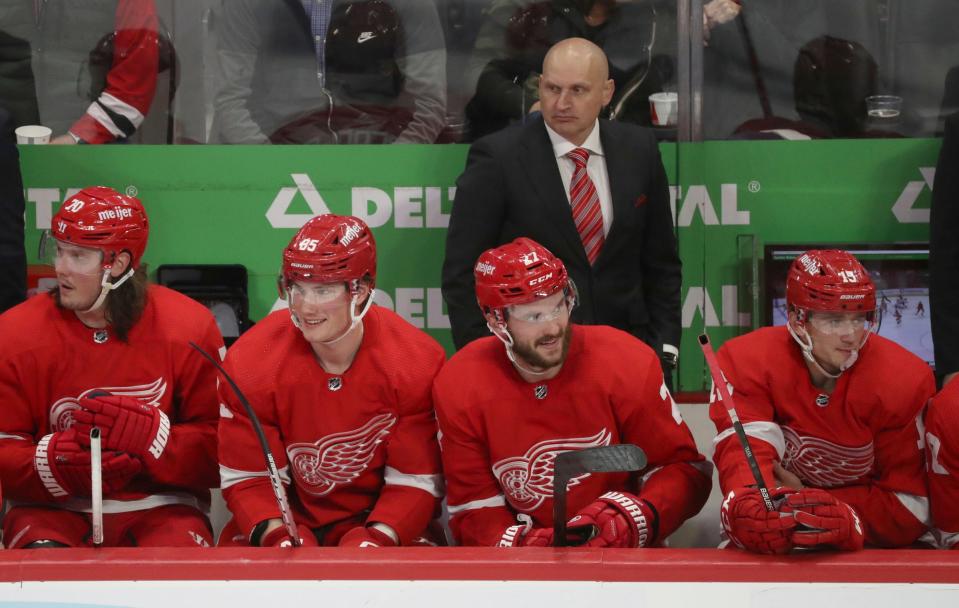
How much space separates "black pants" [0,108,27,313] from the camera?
3623 mm

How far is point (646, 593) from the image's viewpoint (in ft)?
7.17

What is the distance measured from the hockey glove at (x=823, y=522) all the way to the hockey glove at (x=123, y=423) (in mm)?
1390

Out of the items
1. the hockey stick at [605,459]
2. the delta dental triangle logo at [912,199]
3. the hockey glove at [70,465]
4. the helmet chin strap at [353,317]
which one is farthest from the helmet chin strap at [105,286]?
the delta dental triangle logo at [912,199]

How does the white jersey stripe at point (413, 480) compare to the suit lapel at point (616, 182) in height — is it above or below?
below

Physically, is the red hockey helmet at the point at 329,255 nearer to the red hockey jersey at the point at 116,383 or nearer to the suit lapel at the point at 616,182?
the red hockey jersey at the point at 116,383

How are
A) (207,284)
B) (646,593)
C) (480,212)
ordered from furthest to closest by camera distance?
(207,284) < (480,212) < (646,593)

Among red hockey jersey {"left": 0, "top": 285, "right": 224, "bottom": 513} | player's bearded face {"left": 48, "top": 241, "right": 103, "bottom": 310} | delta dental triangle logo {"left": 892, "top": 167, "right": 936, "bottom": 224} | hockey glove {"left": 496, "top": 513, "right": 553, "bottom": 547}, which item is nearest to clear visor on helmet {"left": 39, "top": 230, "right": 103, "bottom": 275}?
player's bearded face {"left": 48, "top": 241, "right": 103, "bottom": 310}

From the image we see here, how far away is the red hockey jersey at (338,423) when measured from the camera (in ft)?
9.72

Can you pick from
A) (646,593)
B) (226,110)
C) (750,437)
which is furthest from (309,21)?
(646,593)

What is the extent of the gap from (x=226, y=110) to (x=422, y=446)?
5.60 ft

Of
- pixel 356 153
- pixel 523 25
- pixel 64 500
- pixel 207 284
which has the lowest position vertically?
pixel 64 500

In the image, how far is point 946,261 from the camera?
363cm

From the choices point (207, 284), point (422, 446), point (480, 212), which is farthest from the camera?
point (207, 284)

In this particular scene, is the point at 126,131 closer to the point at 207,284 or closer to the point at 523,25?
the point at 207,284
